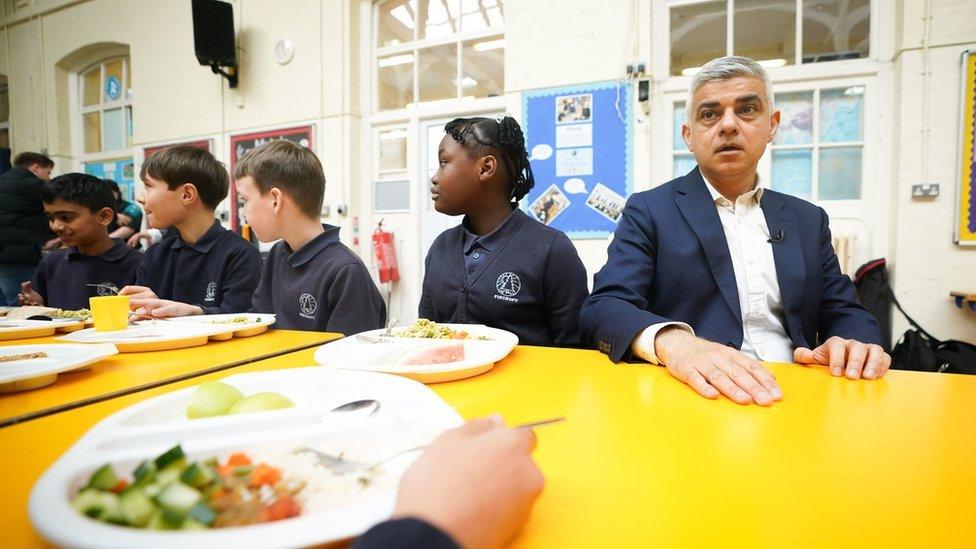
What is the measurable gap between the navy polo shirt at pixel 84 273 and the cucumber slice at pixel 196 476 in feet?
8.62

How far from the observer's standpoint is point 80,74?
6.35 meters

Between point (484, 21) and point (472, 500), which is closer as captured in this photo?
point (472, 500)

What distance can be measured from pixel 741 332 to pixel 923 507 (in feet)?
2.94

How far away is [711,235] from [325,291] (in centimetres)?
126

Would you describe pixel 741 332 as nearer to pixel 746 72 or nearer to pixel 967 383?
pixel 967 383

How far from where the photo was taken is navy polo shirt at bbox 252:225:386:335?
5.27 feet

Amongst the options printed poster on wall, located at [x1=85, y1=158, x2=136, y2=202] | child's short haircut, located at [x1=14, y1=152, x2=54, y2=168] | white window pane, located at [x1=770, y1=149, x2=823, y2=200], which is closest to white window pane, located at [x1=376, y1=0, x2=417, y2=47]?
child's short haircut, located at [x1=14, y1=152, x2=54, y2=168]

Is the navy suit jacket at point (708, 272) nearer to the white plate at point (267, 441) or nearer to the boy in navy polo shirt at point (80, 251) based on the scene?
the white plate at point (267, 441)

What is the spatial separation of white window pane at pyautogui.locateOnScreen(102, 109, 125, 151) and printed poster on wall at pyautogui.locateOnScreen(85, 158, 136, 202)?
22 centimetres

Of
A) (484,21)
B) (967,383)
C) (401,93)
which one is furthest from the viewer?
(401,93)

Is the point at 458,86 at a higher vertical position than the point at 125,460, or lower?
higher

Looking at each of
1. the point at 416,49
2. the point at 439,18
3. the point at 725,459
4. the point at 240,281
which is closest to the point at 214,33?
the point at 416,49

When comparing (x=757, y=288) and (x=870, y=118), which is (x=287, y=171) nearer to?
(x=757, y=288)

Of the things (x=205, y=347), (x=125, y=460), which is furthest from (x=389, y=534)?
(x=205, y=347)
